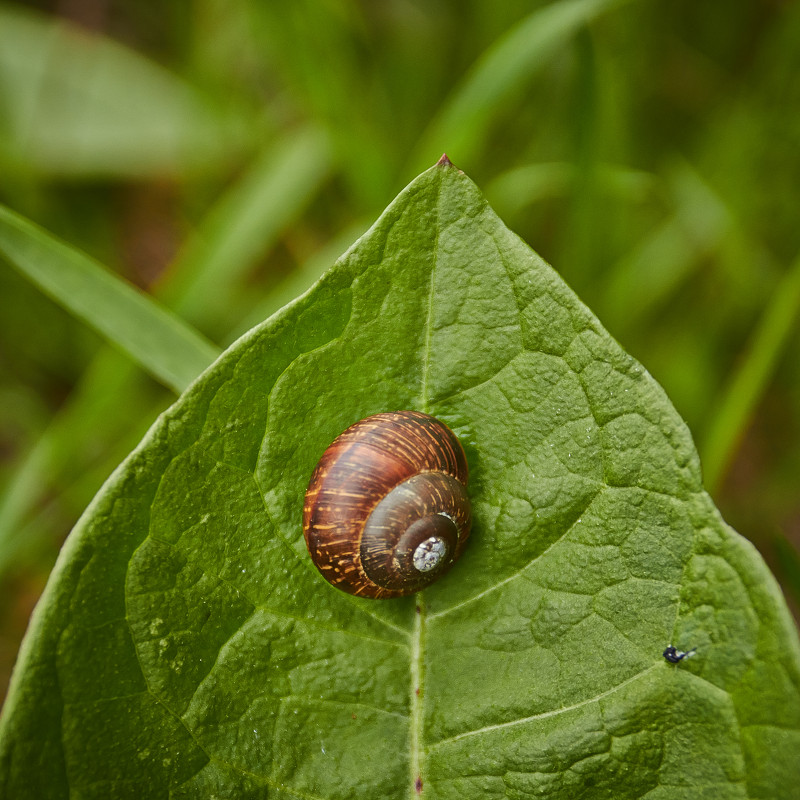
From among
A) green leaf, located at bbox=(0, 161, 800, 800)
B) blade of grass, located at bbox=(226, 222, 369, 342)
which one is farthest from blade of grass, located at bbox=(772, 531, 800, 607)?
blade of grass, located at bbox=(226, 222, 369, 342)

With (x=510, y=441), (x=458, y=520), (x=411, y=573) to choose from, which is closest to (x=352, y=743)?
(x=411, y=573)

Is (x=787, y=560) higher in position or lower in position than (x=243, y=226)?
lower

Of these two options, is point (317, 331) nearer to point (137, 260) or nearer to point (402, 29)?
point (137, 260)

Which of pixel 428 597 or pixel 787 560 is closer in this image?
pixel 428 597

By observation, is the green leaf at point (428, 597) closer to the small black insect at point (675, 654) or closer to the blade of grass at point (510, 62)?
the small black insect at point (675, 654)

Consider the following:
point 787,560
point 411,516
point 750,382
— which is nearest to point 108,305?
point 411,516

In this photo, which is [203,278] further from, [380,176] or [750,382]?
[750,382]
